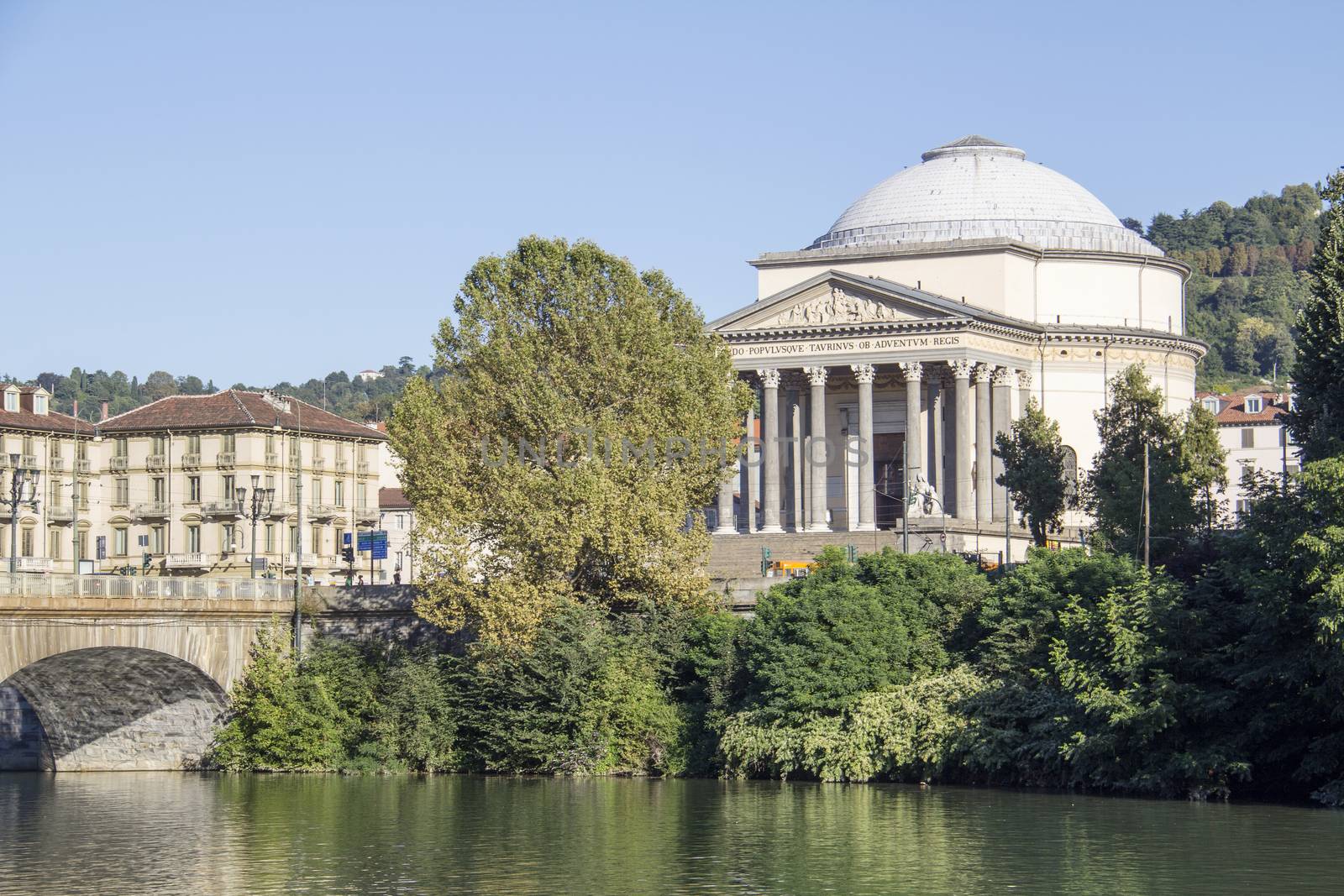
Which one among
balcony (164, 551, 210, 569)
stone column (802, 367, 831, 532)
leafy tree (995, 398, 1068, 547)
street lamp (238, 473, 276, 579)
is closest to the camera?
street lamp (238, 473, 276, 579)

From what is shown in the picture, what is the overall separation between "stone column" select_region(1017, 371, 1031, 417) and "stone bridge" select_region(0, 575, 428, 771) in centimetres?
3565

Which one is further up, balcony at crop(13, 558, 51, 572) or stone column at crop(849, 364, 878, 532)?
stone column at crop(849, 364, 878, 532)

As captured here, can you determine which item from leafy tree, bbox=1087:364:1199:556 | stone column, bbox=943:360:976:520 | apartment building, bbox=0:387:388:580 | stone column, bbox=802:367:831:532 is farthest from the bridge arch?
apartment building, bbox=0:387:388:580

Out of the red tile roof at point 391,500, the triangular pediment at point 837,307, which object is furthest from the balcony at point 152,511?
the triangular pediment at point 837,307

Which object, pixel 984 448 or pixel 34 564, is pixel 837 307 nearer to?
pixel 984 448

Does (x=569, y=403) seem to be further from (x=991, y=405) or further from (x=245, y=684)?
(x=991, y=405)

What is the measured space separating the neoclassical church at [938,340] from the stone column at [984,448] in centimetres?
10

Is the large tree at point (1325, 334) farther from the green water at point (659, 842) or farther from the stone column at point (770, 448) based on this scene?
the stone column at point (770, 448)

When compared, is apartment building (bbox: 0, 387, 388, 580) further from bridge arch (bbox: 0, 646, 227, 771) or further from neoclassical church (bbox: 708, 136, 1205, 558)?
bridge arch (bbox: 0, 646, 227, 771)

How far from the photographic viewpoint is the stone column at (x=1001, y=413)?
93375mm

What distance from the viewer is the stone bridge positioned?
60.1 m

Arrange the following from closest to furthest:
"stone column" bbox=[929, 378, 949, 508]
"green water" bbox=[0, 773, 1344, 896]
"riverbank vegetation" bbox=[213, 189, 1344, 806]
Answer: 1. "green water" bbox=[0, 773, 1344, 896]
2. "riverbank vegetation" bbox=[213, 189, 1344, 806]
3. "stone column" bbox=[929, 378, 949, 508]

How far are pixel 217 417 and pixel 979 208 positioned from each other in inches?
1455

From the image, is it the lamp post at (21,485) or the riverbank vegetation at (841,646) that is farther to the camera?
the lamp post at (21,485)
